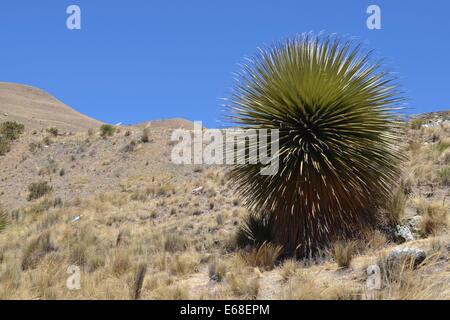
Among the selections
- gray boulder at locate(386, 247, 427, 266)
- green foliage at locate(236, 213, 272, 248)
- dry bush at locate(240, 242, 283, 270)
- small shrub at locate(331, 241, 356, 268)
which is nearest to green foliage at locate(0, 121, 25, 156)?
green foliage at locate(236, 213, 272, 248)

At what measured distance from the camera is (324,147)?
7.88 m

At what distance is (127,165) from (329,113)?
15.1 m

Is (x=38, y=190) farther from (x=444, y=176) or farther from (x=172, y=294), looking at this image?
(x=172, y=294)

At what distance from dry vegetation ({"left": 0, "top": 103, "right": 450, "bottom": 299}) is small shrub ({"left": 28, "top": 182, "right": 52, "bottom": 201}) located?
0.07m

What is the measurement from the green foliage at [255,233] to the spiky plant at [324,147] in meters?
0.69

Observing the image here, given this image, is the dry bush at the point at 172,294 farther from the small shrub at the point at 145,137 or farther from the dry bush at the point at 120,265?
the small shrub at the point at 145,137

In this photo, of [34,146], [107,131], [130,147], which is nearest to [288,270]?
[130,147]

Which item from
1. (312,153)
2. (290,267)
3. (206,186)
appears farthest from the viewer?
(206,186)

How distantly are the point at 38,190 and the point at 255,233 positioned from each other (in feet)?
44.2

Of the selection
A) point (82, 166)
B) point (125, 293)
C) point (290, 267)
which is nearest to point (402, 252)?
point (290, 267)

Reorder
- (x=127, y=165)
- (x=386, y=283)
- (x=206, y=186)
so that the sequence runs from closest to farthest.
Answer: (x=386, y=283) < (x=206, y=186) < (x=127, y=165)

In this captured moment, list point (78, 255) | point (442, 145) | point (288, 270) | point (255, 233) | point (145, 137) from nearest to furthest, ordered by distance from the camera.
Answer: point (288, 270), point (255, 233), point (78, 255), point (442, 145), point (145, 137)

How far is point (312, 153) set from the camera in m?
7.83
